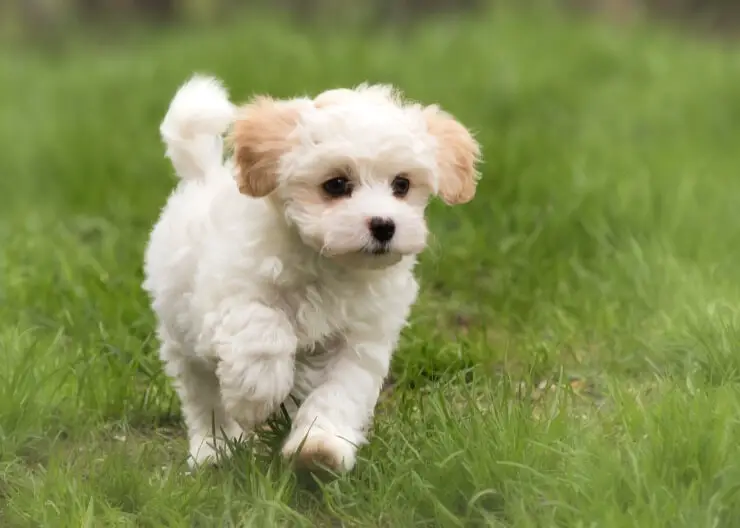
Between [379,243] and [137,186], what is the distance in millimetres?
4445

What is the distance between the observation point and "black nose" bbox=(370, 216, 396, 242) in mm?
3162

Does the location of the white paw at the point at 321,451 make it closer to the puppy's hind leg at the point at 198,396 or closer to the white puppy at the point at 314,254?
the white puppy at the point at 314,254

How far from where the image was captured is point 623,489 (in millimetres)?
2971

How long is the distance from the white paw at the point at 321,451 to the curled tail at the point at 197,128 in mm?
1181

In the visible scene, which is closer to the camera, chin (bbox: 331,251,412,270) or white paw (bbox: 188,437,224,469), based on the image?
chin (bbox: 331,251,412,270)

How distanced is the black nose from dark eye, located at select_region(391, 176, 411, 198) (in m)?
0.19

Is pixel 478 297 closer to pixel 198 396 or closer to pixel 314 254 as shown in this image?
pixel 198 396

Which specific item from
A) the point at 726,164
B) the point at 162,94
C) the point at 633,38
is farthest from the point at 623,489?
the point at 633,38

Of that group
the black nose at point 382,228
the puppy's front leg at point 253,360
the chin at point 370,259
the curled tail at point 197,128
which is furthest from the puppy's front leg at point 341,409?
the curled tail at point 197,128

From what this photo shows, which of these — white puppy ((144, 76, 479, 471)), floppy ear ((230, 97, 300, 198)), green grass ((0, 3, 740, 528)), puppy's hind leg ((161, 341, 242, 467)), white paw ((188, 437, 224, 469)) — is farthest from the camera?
puppy's hind leg ((161, 341, 242, 467))

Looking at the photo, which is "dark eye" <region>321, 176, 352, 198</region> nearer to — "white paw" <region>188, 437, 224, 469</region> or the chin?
the chin

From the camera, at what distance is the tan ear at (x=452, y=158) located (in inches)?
139

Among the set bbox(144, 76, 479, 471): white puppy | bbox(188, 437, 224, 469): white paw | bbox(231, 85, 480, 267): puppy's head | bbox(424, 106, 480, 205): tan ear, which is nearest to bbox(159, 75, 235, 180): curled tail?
bbox(144, 76, 479, 471): white puppy

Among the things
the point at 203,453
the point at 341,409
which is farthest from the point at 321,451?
the point at 203,453
